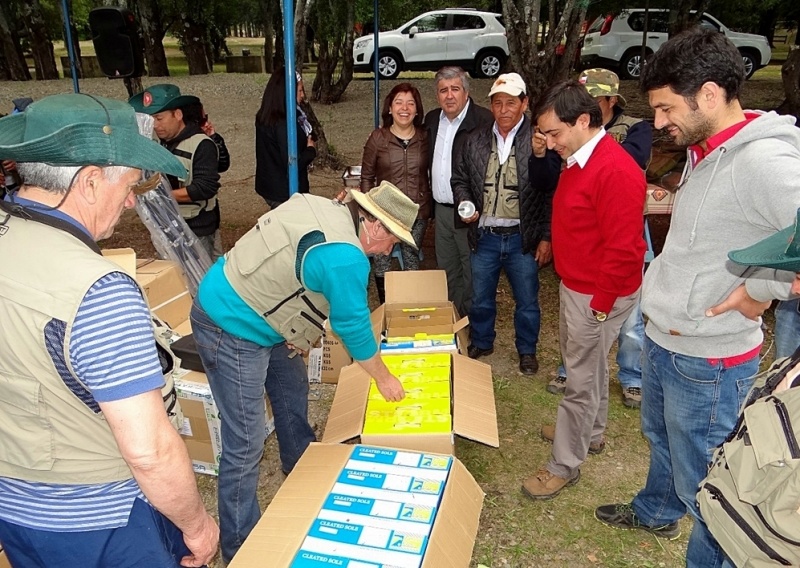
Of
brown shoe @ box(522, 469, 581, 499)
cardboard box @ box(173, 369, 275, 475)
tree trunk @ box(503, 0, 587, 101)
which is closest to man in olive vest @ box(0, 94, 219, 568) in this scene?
cardboard box @ box(173, 369, 275, 475)

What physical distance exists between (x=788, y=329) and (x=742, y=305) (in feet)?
5.35

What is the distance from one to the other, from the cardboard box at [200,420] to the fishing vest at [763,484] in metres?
2.19

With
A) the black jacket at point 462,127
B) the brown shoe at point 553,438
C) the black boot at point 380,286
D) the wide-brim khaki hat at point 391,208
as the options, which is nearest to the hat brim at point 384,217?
the wide-brim khaki hat at point 391,208

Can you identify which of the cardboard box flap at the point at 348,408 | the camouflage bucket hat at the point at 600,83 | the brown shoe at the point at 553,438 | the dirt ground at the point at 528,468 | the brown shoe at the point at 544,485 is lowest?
the dirt ground at the point at 528,468

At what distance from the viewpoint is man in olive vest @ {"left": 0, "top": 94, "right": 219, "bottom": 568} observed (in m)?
1.22

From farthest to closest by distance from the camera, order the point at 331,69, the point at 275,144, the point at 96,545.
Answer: the point at 331,69 < the point at 275,144 < the point at 96,545

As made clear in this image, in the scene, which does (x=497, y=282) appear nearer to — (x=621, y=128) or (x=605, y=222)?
(x=621, y=128)

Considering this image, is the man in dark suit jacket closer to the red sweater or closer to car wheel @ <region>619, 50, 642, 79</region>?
the red sweater

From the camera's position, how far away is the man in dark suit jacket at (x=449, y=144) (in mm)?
3750

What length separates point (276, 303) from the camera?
207 cm

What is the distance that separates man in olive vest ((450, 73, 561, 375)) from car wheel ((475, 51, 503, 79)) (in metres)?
11.7

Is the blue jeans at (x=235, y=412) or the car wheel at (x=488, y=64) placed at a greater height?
the car wheel at (x=488, y=64)

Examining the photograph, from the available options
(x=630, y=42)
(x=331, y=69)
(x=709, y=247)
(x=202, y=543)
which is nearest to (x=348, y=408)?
(x=202, y=543)

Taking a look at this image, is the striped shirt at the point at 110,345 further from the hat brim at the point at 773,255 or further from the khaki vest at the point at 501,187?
the khaki vest at the point at 501,187
